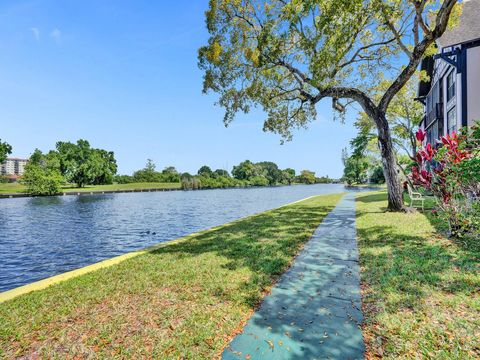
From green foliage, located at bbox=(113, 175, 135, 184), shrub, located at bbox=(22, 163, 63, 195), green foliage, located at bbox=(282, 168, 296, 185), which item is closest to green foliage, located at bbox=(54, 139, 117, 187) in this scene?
green foliage, located at bbox=(113, 175, 135, 184)

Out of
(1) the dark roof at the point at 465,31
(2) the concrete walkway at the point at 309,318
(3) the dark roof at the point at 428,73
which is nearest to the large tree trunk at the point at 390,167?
(1) the dark roof at the point at 465,31

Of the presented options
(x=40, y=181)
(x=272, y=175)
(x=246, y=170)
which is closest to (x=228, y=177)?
(x=246, y=170)

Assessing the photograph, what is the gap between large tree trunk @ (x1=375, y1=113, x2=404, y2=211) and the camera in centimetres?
1123

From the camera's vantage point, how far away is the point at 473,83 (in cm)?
1419

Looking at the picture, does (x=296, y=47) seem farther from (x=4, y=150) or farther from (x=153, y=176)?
(x=153, y=176)

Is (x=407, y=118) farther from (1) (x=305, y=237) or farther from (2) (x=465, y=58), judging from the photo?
(1) (x=305, y=237)

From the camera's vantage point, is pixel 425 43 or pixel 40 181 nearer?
pixel 425 43

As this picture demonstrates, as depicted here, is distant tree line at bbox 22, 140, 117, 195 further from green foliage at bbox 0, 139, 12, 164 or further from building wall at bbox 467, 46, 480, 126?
building wall at bbox 467, 46, 480, 126

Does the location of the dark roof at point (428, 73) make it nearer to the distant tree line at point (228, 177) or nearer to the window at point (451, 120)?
the window at point (451, 120)

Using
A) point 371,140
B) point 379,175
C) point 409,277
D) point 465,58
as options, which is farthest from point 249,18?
point 379,175

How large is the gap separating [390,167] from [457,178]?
5928 millimetres

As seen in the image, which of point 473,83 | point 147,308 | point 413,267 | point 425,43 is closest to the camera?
point 147,308

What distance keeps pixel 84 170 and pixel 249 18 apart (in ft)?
244

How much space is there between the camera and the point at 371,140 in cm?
2741
